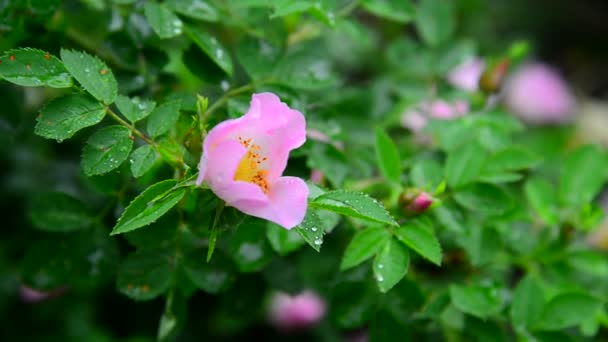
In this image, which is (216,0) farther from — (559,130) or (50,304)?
(559,130)

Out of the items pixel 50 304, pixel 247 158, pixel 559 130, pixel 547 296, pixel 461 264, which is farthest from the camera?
pixel 559 130

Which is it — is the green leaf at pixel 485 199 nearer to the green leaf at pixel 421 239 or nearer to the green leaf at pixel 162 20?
the green leaf at pixel 421 239

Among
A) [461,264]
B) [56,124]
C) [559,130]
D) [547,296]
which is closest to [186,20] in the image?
[56,124]

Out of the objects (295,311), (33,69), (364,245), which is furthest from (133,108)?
(295,311)

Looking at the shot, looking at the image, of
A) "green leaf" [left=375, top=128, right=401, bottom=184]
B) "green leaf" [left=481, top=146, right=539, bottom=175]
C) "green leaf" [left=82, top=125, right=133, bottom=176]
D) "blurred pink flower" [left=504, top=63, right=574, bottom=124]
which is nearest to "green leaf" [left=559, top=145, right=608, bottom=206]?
"green leaf" [left=481, top=146, right=539, bottom=175]

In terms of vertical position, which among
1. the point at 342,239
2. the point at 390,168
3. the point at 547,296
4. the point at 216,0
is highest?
the point at 216,0

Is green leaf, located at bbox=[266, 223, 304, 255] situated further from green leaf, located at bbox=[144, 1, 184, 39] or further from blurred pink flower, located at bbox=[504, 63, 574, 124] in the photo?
blurred pink flower, located at bbox=[504, 63, 574, 124]
